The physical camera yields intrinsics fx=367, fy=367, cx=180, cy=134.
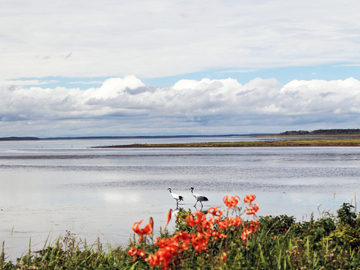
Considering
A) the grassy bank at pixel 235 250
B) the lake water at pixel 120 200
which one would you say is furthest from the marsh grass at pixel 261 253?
the lake water at pixel 120 200

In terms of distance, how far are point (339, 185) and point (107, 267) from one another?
18.6m

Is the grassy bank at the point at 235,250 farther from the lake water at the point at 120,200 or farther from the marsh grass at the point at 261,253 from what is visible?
the lake water at the point at 120,200

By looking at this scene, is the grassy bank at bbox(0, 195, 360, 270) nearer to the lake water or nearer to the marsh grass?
the marsh grass

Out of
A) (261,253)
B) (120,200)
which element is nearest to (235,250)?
(261,253)

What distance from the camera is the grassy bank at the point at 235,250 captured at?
17.4ft

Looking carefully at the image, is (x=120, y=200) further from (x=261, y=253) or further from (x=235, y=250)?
(x=261, y=253)

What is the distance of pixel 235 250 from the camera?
661cm

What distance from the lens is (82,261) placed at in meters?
7.34

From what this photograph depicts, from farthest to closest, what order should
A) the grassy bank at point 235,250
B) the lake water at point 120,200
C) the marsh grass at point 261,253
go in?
the lake water at point 120,200
the marsh grass at point 261,253
the grassy bank at point 235,250

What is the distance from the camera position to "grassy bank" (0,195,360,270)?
5.31m

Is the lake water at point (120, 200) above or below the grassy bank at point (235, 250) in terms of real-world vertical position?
below

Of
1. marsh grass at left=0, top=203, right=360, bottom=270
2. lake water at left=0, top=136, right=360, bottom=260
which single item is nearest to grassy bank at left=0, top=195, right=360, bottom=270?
A: marsh grass at left=0, top=203, right=360, bottom=270

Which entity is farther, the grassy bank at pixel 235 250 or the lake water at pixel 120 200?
the lake water at pixel 120 200

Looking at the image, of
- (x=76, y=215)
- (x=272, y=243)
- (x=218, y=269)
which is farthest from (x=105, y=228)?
(x=218, y=269)
